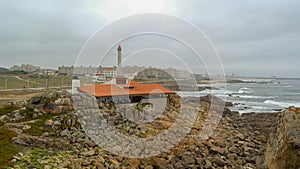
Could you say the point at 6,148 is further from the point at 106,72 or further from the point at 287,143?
the point at 106,72

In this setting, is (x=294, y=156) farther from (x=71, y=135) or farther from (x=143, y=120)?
(x=143, y=120)

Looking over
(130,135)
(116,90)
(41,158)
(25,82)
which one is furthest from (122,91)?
(25,82)

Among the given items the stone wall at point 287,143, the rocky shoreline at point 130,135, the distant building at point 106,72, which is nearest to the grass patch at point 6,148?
the rocky shoreline at point 130,135

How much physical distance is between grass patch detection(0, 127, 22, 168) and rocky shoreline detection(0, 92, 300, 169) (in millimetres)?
204

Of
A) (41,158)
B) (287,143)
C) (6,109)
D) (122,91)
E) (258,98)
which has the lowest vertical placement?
(258,98)

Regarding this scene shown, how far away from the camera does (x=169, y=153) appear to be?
36.4 feet

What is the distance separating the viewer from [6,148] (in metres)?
9.22

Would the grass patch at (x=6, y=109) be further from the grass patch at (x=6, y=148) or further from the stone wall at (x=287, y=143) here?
the stone wall at (x=287, y=143)

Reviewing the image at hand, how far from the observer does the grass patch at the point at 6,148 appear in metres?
8.19

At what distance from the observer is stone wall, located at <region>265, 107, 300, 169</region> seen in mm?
5988

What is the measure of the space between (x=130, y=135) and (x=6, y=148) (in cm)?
562

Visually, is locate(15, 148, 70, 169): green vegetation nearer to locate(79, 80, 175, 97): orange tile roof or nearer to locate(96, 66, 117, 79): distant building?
locate(79, 80, 175, 97): orange tile roof

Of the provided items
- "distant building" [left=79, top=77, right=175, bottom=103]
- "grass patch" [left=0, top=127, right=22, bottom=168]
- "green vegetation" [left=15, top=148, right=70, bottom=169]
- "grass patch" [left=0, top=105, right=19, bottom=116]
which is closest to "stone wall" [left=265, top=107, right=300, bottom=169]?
"green vegetation" [left=15, top=148, right=70, bottom=169]

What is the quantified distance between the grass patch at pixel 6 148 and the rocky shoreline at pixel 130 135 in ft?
0.67
